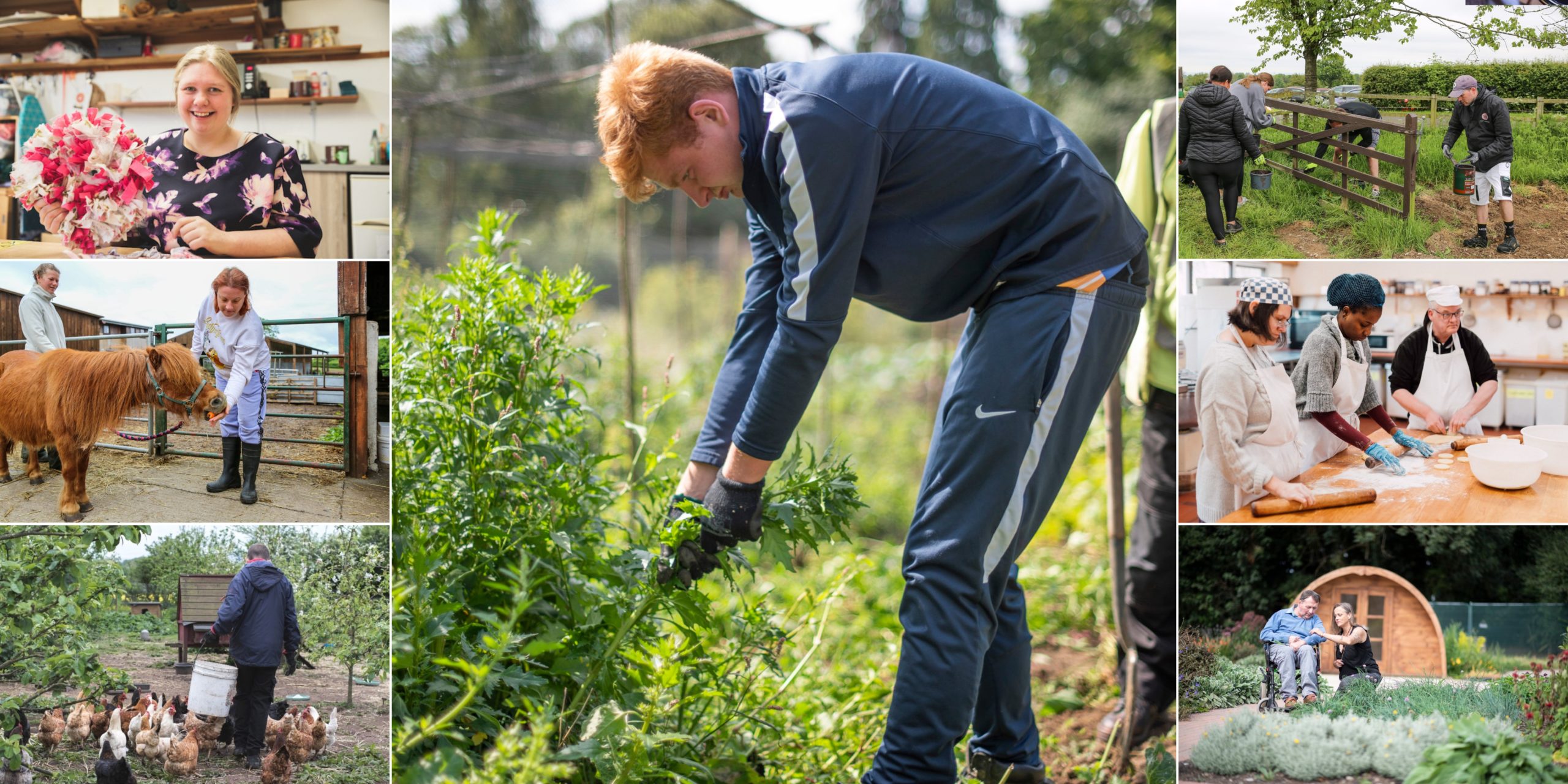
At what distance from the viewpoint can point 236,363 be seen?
7.14 ft

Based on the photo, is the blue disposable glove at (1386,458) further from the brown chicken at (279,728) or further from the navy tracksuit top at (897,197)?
the brown chicken at (279,728)

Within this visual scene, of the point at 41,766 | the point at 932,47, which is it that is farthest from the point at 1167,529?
the point at 932,47

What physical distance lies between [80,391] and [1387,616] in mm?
3098

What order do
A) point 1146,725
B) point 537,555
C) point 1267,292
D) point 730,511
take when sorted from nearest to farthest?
point 730,511 → point 537,555 → point 1267,292 → point 1146,725

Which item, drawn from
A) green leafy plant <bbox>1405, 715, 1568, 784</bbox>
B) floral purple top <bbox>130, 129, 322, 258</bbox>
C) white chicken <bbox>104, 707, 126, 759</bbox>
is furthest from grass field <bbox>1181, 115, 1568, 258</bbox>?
white chicken <bbox>104, 707, 126, 759</bbox>

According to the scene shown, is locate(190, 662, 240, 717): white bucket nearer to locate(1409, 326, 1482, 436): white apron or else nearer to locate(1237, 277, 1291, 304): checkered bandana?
locate(1237, 277, 1291, 304): checkered bandana

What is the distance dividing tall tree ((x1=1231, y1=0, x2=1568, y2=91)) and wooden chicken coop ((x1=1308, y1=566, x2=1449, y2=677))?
123cm

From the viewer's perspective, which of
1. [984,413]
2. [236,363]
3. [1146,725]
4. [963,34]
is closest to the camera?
[984,413]

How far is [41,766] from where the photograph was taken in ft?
7.34

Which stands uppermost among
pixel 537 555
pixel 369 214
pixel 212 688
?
pixel 369 214

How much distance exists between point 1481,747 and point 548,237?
6.26 metres

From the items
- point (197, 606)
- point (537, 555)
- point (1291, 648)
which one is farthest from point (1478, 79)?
point (197, 606)

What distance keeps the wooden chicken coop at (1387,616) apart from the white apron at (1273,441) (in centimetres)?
29

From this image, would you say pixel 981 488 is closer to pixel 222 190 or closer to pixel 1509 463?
Answer: pixel 1509 463
